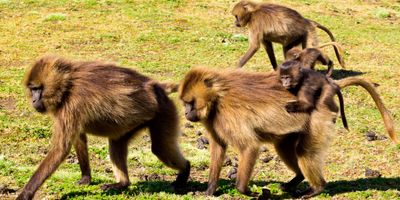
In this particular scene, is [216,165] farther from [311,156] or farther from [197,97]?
[311,156]

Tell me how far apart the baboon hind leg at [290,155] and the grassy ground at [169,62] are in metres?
0.16

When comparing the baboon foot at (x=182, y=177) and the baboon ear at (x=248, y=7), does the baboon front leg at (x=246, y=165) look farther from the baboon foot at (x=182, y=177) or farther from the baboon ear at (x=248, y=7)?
the baboon ear at (x=248, y=7)

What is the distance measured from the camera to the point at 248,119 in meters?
6.89

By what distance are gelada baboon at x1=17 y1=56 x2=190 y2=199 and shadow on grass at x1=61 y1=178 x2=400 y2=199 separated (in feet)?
0.54

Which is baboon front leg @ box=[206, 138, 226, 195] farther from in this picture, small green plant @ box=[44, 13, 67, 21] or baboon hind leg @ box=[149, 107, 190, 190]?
small green plant @ box=[44, 13, 67, 21]

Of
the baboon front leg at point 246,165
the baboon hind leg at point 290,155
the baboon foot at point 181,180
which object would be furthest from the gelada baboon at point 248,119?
the baboon foot at point 181,180

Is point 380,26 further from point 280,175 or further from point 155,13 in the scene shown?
point 280,175

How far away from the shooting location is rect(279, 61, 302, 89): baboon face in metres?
7.23

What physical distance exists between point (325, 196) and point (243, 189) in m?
1.10

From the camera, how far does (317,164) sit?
278 inches

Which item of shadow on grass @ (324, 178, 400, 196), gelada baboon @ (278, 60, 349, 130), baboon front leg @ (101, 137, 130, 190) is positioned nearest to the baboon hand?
gelada baboon @ (278, 60, 349, 130)

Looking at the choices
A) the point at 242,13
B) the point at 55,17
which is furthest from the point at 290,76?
the point at 55,17

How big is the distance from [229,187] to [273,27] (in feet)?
22.0

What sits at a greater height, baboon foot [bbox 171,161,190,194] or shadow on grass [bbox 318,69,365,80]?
baboon foot [bbox 171,161,190,194]
